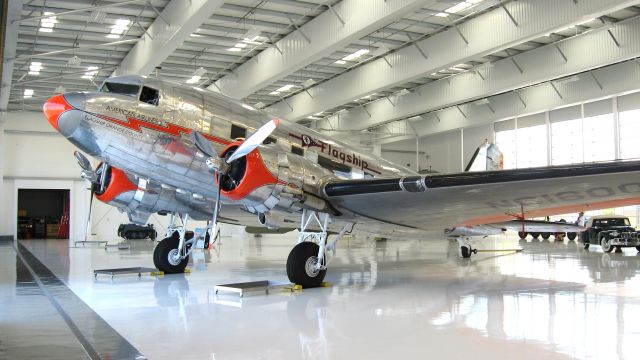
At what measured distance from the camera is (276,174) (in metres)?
8.81

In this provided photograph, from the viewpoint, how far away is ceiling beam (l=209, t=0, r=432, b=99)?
1431 cm

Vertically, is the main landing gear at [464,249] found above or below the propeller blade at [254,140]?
below

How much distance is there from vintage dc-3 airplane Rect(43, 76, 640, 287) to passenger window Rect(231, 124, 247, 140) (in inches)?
0.8

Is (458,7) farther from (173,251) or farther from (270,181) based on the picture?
(173,251)

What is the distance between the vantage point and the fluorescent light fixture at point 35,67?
22848mm

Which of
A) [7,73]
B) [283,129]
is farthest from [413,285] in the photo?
[7,73]

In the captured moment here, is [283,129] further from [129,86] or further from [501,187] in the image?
[501,187]

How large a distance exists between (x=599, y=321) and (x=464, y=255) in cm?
1083

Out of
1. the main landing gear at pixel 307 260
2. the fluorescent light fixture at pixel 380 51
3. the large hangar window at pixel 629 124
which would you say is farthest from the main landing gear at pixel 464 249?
the large hangar window at pixel 629 124

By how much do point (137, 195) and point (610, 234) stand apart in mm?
17763

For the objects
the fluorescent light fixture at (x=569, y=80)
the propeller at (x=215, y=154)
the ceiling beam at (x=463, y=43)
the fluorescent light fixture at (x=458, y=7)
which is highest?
the fluorescent light fixture at (x=458, y=7)

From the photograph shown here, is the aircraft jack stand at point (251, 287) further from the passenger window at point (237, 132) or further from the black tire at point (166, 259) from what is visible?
the black tire at point (166, 259)

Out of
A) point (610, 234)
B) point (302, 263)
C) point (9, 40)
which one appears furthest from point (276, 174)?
point (610, 234)

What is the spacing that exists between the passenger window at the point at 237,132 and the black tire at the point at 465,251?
31.8 feet
